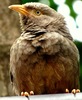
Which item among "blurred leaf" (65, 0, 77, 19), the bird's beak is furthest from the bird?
"blurred leaf" (65, 0, 77, 19)

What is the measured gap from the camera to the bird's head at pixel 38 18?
499 cm

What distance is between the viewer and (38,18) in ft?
16.8

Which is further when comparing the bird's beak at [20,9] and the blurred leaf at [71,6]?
the blurred leaf at [71,6]

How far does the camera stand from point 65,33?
193 inches

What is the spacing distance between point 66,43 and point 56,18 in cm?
52

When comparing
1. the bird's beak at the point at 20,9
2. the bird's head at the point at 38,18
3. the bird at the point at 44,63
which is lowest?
the bird at the point at 44,63

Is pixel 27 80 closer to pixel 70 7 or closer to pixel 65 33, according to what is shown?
pixel 65 33

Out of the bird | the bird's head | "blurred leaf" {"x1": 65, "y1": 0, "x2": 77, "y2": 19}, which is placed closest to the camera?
the bird

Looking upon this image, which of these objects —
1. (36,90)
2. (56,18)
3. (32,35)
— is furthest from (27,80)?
(56,18)

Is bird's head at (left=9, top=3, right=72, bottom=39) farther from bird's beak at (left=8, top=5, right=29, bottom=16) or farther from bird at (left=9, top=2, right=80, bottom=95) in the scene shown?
bird at (left=9, top=2, right=80, bottom=95)

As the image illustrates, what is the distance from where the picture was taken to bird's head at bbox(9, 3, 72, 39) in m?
4.99

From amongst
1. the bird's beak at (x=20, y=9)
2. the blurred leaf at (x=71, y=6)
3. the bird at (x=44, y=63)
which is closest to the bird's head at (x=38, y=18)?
the bird's beak at (x=20, y=9)

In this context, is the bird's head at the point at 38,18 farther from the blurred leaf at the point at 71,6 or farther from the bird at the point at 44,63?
the blurred leaf at the point at 71,6

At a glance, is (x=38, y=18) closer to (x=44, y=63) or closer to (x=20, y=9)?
(x=20, y=9)
